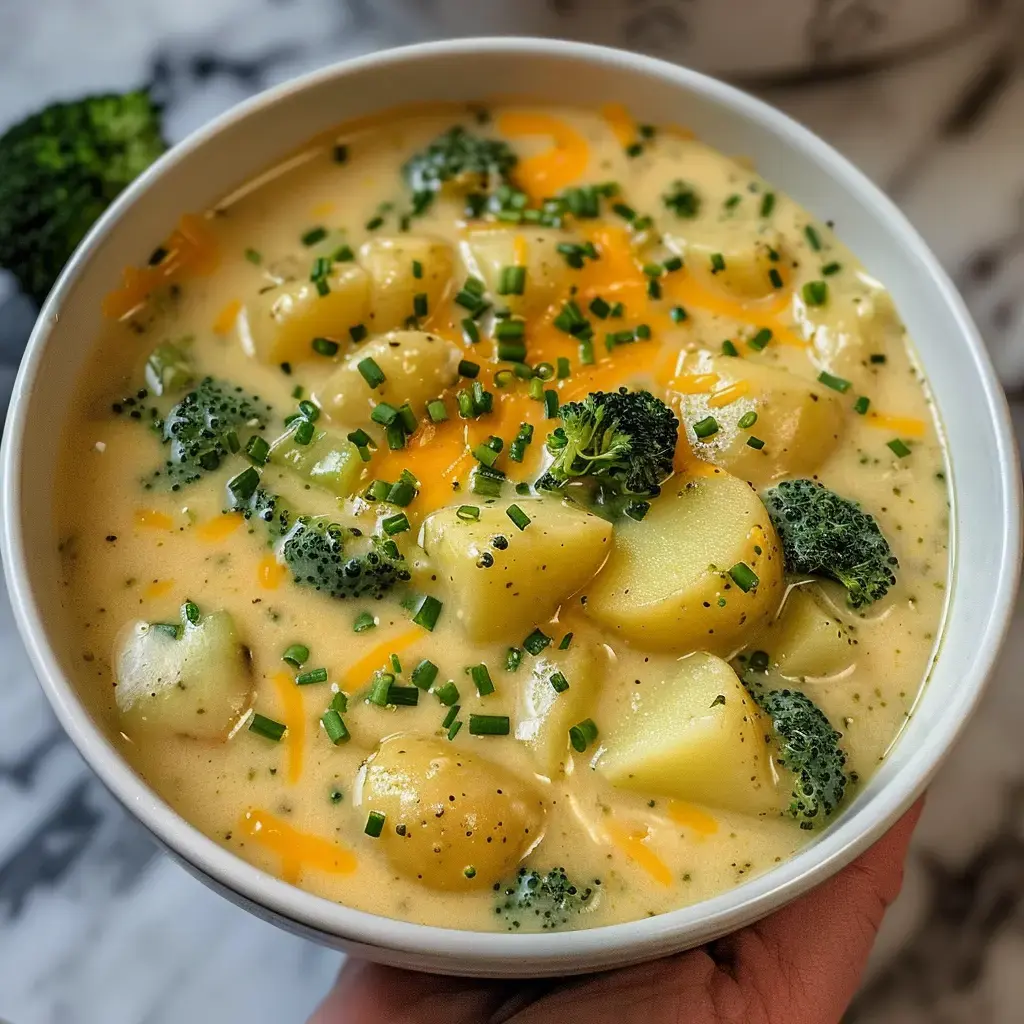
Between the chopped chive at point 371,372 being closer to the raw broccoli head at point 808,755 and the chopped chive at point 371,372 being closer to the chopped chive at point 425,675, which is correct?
the chopped chive at point 425,675

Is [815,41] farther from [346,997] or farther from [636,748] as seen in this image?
[346,997]

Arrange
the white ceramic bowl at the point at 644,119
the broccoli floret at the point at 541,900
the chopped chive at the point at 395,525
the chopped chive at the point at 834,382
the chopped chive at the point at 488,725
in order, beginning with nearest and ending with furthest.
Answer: the white ceramic bowl at the point at 644,119
the broccoli floret at the point at 541,900
the chopped chive at the point at 488,725
the chopped chive at the point at 395,525
the chopped chive at the point at 834,382

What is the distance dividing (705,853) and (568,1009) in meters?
0.35

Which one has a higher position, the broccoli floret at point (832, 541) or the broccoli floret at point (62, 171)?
the broccoli floret at point (62, 171)

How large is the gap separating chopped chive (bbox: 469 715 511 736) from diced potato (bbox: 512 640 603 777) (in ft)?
0.09

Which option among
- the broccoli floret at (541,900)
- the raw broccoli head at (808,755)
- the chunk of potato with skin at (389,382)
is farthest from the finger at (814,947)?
the chunk of potato with skin at (389,382)

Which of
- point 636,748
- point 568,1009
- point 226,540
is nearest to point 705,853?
point 636,748

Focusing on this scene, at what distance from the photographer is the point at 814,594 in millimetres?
1853

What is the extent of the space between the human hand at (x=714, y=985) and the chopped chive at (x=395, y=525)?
2.40 feet

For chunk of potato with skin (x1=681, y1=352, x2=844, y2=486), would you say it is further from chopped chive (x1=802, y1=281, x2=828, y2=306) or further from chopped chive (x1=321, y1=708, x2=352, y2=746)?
chopped chive (x1=321, y1=708, x2=352, y2=746)

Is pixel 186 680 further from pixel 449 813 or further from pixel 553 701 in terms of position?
pixel 553 701

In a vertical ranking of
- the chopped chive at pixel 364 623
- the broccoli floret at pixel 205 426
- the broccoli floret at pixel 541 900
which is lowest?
the broccoli floret at pixel 541 900

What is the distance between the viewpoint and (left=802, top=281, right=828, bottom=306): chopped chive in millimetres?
2115

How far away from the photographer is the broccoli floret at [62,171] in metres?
2.42
